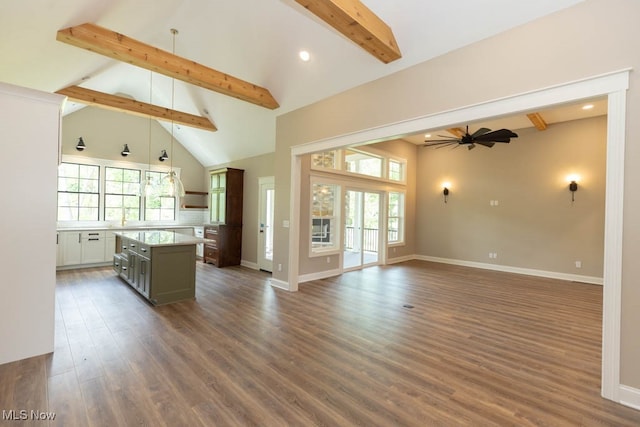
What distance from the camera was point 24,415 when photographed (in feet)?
6.29

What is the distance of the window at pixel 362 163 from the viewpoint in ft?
22.6

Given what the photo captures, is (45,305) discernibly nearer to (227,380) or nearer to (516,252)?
(227,380)

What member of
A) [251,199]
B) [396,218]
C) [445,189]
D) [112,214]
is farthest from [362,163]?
[112,214]

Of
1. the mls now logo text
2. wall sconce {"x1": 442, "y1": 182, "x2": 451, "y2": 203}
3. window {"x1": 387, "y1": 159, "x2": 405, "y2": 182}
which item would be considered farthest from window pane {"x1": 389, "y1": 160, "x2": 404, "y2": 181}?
the mls now logo text

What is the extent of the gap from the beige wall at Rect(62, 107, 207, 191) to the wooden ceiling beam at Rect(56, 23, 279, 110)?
14.9 ft

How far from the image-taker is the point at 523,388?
233 centimetres

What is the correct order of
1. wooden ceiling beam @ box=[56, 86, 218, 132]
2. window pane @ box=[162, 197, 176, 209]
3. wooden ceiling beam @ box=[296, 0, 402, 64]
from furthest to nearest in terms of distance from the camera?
window pane @ box=[162, 197, 176, 209] < wooden ceiling beam @ box=[56, 86, 218, 132] < wooden ceiling beam @ box=[296, 0, 402, 64]

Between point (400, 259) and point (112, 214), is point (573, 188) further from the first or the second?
point (112, 214)

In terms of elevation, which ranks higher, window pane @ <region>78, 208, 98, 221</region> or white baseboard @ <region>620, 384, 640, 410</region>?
window pane @ <region>78, 208, 98, 221</region>

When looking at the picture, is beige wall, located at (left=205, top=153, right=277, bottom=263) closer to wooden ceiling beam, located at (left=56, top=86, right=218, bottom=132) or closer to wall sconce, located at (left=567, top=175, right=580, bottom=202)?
wooden ceiling beam, located at (left=56, top=86, right=218, bottom=132)

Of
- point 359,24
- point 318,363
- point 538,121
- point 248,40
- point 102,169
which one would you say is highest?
point 248,40

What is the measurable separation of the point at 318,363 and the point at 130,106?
19.9ft

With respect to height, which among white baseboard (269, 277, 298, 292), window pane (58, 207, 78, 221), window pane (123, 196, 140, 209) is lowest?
white baseboard (269, 277, 298, 292)

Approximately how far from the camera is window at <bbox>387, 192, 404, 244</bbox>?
26.5ft
